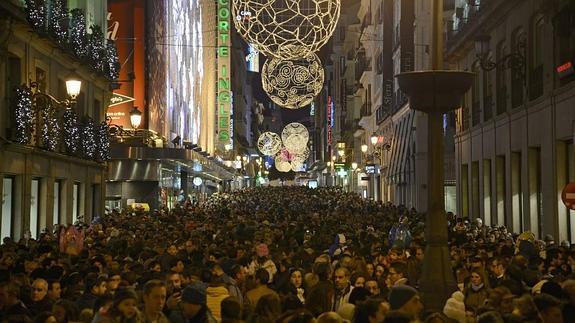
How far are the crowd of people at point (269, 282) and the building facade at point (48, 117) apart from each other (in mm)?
3686

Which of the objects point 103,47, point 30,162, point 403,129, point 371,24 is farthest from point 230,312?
point 371,24

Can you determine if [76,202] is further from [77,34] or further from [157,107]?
[157,107]

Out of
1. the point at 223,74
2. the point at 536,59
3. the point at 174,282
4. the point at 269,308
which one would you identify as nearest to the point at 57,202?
the point at 536,59

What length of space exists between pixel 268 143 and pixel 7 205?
63.6m

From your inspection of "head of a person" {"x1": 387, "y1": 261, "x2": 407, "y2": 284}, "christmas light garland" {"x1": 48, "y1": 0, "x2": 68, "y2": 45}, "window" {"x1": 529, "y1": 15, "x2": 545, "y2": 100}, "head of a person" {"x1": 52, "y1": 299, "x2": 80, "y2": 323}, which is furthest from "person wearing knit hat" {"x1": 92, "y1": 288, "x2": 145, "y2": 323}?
"window" {"x1": 529, "y1": 15, "x2": 545, "y2": 100}

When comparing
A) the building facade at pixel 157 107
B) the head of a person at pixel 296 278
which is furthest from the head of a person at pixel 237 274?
the building facade at pixel 157 107

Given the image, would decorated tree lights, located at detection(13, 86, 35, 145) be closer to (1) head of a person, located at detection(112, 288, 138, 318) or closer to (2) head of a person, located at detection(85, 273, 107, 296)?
(2) head of a person, located at detection(85, 273, 107, 296)

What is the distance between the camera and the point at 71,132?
30.7m

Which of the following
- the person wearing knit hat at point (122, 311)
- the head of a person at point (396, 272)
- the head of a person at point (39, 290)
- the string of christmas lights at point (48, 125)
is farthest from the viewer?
the string of christmas lights at point (48, 125)

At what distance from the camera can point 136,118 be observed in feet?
105

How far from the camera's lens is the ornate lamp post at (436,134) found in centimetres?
1280

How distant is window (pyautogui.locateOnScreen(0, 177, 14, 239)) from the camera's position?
25.0 meters

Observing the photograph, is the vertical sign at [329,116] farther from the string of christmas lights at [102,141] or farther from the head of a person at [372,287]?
the head of a person at [372,287]

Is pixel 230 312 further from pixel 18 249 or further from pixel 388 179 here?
pixel 388 179
